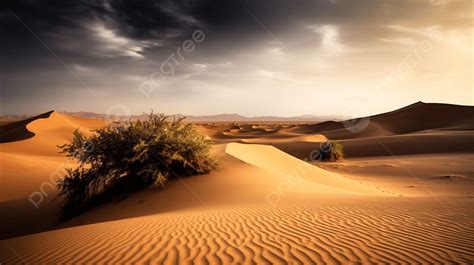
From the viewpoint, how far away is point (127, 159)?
30.6ft

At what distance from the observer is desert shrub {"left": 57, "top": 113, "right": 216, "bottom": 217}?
959cm

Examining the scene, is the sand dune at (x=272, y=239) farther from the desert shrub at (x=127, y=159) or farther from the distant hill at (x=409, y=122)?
the distant hill at (x=409, y=122)

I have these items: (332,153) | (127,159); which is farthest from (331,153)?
(127,159)

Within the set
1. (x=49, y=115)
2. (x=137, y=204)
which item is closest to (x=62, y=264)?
(x=137, y=204)

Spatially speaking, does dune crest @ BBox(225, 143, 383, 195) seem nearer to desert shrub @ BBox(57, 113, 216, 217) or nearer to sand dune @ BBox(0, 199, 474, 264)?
desert shrub @ BBox(57, 113, 216, 217)

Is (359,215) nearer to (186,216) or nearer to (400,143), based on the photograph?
(186,216)

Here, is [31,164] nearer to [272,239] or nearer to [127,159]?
[127,159]

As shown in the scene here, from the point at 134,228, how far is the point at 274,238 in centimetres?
260

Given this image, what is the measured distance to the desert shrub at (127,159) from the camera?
9.59 meters

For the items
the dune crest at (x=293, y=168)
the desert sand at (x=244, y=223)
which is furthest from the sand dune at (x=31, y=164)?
the dune crest at (x=293, y=168)

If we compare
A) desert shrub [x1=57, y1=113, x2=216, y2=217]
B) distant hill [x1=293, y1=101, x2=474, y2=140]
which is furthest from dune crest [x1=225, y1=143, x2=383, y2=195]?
distant hill [x1=293, y1=101, x2=474, y2=140]

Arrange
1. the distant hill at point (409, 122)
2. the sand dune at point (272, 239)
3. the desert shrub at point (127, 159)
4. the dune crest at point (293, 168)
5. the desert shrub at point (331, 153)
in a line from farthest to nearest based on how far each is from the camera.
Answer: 1. the distant hill at point (409, 122)
2. the desert shrub at point (331, 153)
3. the dune crest at point (293, 168)
4. the desert shrub at point (127, 159)
5. the sand dune at point (272, 239)

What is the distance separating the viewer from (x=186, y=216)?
21.3 feet

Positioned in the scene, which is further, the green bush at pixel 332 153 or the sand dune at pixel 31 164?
the green bush at pixel 332 153
